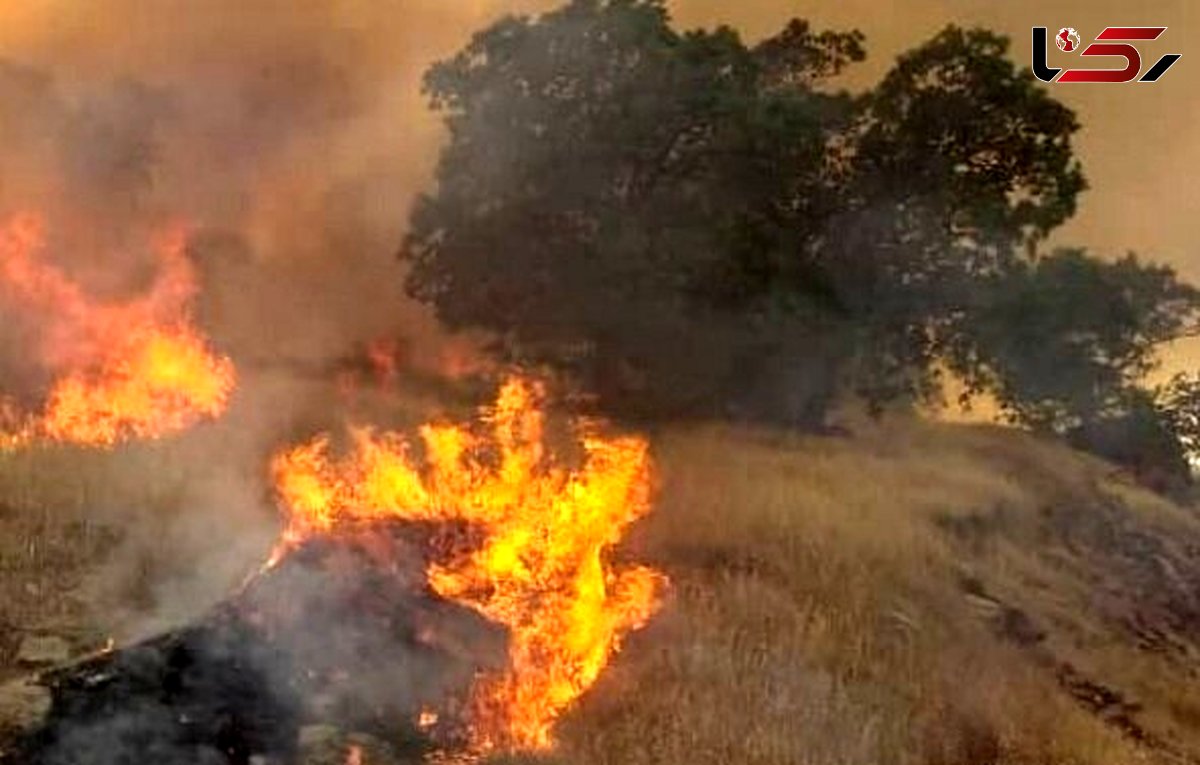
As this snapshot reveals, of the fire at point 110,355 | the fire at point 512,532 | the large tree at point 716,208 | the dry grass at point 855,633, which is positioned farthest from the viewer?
the large tree at point 716,208

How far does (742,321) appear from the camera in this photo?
24.5m

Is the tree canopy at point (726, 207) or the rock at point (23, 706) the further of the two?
the tree canopy at point (726, 207)

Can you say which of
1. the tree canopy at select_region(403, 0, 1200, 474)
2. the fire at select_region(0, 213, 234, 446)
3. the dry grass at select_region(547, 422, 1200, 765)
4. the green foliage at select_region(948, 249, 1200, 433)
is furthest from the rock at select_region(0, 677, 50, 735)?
the green foliage at select_region(948, 249, 1200, 433)

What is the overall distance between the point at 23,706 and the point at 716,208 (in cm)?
1716

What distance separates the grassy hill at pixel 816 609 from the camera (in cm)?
1076

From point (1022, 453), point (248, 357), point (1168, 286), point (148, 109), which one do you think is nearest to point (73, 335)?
point (248, 357)

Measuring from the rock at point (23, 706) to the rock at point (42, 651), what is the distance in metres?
1.58

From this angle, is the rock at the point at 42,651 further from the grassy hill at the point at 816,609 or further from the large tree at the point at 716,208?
the large tree at the point at 716,208

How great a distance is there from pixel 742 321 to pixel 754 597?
38.5 ft

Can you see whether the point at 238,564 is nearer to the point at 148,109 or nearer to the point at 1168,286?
the point at 148,109

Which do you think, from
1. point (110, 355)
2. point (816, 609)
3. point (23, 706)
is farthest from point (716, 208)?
point (23, 706)

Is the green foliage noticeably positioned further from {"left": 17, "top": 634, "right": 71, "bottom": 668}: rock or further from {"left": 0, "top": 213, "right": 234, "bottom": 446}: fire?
{"left": 17, "top": 634, "right": 71, "bottom": 668}: rock

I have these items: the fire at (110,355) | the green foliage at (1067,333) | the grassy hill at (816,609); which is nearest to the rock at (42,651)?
the grassy hill at (816,609)

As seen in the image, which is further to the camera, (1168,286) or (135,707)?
(1168,286)
